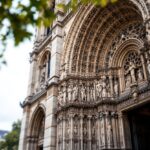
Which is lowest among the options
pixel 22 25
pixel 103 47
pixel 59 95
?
pixel 22 25

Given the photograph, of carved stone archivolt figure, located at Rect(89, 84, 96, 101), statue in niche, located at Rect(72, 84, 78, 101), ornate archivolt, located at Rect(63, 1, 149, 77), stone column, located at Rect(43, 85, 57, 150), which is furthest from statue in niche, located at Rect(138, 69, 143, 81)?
stone column, located at Rect(43, 85, 57, 150)

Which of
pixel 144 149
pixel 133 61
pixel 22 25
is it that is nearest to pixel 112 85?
pixel 133 61

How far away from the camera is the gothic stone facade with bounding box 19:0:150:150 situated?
9992mm

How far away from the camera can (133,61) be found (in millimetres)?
10914

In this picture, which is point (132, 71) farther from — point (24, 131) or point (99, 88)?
point (24, 131)

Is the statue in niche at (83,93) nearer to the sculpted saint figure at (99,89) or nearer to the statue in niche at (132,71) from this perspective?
the sculpted saint figure at (99,89)

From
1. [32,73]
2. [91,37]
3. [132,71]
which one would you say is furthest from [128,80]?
[32,73]

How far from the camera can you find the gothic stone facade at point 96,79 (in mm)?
9992

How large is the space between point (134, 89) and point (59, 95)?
4.43 metres

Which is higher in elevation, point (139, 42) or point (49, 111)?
point (139, 42)

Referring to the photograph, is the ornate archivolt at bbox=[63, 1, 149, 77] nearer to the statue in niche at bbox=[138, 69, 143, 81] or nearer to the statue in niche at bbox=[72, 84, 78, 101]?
the statue in niche at bbox=[72, 84, 78, 101]

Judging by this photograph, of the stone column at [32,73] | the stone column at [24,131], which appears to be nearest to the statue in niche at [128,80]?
the stone column at [24,131]

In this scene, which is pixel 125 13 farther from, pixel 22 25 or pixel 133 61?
pixel 22 25

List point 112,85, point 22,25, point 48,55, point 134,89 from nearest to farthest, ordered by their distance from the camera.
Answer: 1. point 22,25
2. point 134,89
3. point 112,85
4. point 48,55
